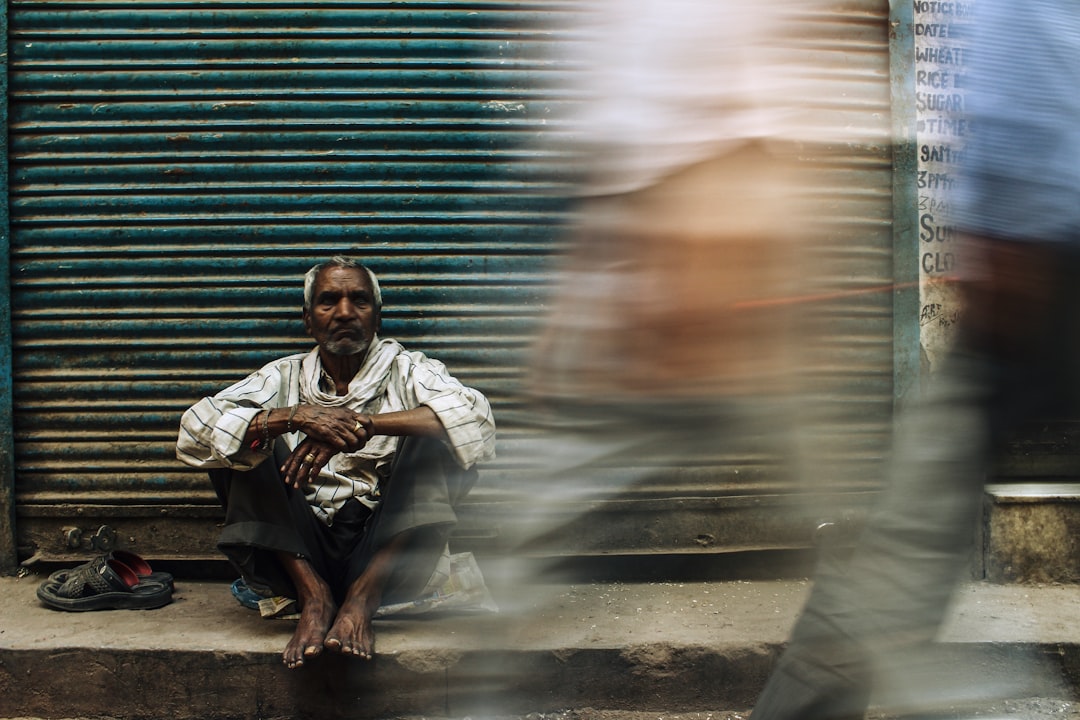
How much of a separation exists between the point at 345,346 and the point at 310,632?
3.15 feet

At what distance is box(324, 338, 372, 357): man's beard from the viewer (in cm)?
340

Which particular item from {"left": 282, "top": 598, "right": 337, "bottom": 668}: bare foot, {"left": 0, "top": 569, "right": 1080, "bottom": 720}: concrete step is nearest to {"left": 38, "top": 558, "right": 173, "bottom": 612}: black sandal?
{"left": 0, "top": 569, "right": 1080, "bottom": 720}: concrete step

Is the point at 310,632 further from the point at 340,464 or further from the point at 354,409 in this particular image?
the point at 354,409

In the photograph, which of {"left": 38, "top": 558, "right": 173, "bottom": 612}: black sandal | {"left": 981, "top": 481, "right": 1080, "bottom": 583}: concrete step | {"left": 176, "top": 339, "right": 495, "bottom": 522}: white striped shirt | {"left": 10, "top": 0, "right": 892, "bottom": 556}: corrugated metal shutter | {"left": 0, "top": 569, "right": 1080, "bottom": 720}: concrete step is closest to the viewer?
{"left": 0, "top": 569, "right": 1080, "bottom": 720}: concrete step

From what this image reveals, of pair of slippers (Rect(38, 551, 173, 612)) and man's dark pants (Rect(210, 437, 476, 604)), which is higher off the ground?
man's dark pants (Rect(210, 437, 476, 604))

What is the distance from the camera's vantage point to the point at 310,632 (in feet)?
9.55

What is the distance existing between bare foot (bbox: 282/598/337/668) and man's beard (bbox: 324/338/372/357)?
82 centimetres

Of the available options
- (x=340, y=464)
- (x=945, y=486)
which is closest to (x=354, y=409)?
(x=340, y=464)

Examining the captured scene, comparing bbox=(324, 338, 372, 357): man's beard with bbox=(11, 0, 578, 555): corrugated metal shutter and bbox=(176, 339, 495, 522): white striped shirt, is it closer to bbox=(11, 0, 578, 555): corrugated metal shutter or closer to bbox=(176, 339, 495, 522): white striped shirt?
bbox=(176, 339, 495, 522): white striped shirt

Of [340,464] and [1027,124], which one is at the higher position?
[1027,124]

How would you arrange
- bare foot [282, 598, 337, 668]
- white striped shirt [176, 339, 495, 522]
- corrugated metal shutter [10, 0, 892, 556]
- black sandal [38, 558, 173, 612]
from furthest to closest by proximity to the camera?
corrugated metal shutter [10, 0, 892, 556] → black sandal [38, 558, 173, 612] → white striped shirt [176, 339, 495, 522] → bare foot [282, 598, 337, 668]

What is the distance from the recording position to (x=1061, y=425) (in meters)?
3.64

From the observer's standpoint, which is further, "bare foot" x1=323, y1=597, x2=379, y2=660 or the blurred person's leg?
"bare foot" x1=323, y1=597, x2=379, y2=660

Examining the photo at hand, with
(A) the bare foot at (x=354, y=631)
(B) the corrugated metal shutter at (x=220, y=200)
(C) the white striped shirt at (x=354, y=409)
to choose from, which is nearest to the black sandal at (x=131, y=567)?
(B) the corrugated metal shutter at (x=220, y=200)
